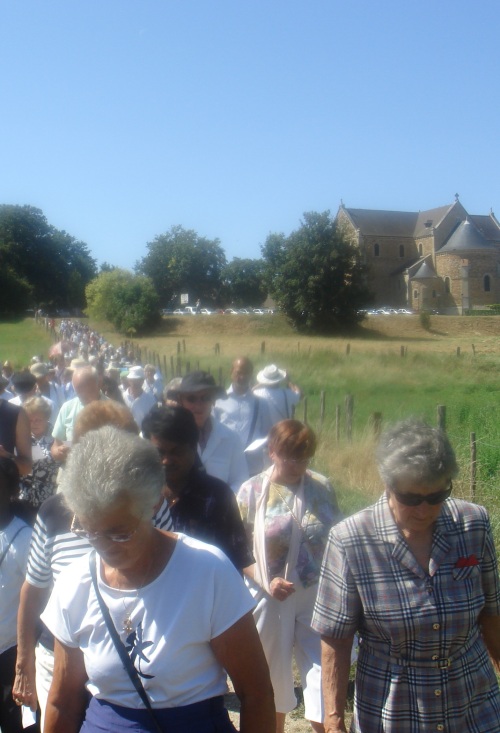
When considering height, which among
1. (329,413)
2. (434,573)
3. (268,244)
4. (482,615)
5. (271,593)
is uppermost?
(268,244)

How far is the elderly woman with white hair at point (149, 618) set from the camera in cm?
223

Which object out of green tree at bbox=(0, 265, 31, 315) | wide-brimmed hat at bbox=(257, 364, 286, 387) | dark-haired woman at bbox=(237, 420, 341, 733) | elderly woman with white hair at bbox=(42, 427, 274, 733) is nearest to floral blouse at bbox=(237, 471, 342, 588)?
dark-haired woman at bbox=(237, 420, 341, 733)

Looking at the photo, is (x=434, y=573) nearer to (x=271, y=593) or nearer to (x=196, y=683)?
(x=196, y=683)

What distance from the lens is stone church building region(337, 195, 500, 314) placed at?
277 feet

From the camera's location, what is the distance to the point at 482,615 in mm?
2779

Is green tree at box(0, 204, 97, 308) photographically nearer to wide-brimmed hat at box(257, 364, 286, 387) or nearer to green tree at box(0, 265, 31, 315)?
green tree at box(0, 265, 31, 315)

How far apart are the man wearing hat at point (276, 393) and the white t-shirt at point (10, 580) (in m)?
3.59

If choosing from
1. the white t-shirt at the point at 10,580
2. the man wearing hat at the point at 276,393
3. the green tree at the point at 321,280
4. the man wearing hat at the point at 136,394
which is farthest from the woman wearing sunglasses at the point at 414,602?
the green tree at the point at 321,280

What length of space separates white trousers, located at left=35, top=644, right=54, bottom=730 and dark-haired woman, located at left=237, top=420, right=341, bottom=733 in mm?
1040

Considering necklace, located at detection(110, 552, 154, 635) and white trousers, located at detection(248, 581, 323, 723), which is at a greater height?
necklace, located at detection(110, 552, 154, 635)

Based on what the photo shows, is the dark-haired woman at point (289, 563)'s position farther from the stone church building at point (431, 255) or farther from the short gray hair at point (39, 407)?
the stone church building at point (431, 255)

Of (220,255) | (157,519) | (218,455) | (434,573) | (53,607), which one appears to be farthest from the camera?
(220,255)

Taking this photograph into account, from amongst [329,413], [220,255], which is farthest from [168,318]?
[329,413]

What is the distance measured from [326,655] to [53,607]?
981 mm
